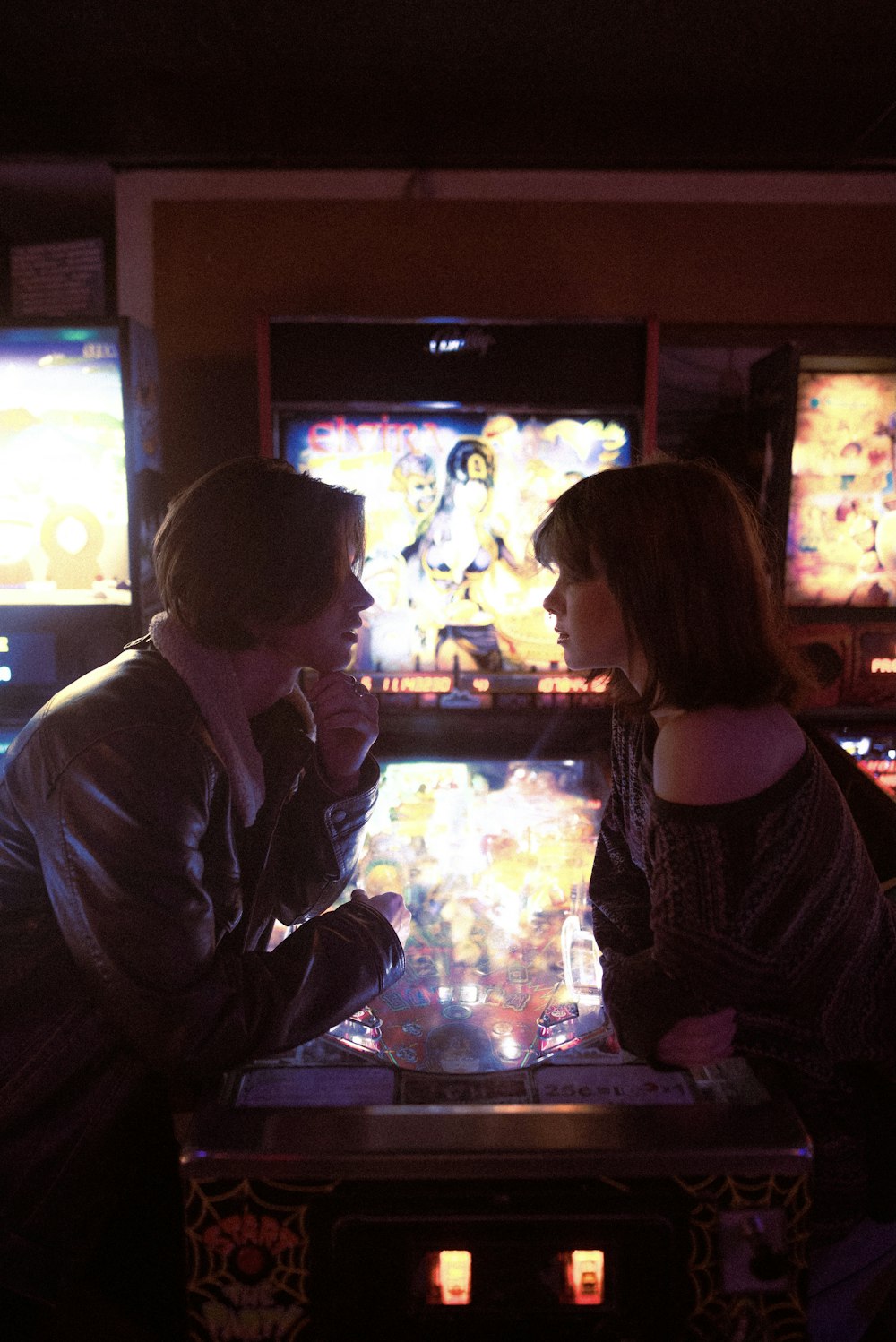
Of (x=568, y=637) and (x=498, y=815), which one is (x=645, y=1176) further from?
(x=498, y=815)

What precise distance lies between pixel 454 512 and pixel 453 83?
998mm

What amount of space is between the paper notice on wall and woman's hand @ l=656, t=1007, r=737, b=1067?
2401 mm

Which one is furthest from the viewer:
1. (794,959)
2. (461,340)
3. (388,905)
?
(461,340)

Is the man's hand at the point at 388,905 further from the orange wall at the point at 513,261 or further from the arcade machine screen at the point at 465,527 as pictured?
the orange wall at the point at 513,261

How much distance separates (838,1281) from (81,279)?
2779mm

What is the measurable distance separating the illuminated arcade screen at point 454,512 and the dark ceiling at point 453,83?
0.78 meters

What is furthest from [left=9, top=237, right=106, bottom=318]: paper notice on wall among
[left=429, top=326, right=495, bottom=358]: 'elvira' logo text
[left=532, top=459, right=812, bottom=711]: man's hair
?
[left=532, top=459, right=812, bottom=711]: man's hair

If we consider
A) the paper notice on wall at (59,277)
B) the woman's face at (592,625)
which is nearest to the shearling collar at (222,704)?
the woman's face at (592,625)

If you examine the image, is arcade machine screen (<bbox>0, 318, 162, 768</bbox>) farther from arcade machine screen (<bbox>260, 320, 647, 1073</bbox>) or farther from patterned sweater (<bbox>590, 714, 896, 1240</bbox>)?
patterned sweater (<bbox>590, 714, 896, 1240</bbox>)

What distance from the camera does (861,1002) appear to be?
40.4 inches

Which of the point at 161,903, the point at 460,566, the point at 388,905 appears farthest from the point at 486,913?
the point at 460,566

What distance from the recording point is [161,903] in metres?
0.97

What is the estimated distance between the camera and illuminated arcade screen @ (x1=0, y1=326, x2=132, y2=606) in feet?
6.67

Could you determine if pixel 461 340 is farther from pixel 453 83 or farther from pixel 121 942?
pixel 121 942
